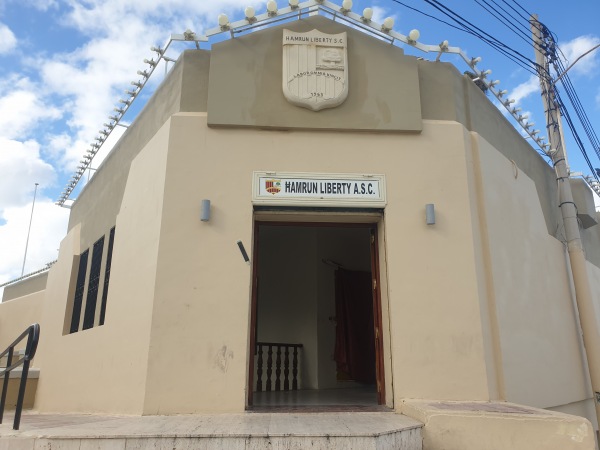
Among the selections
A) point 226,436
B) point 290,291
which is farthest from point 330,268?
point 226,436

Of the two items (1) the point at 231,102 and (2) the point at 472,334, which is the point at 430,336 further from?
(1) the point at 231,102

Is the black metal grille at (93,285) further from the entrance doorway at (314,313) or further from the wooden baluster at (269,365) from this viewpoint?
the wooden baluster at (269,365)

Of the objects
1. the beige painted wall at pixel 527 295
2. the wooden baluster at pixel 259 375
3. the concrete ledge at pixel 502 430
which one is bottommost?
the concrete ledge at pixel 502 430

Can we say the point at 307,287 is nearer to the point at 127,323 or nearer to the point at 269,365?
the point at 269,365

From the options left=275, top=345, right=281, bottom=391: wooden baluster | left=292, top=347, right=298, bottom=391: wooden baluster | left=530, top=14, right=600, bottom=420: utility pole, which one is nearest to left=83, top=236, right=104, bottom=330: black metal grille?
left=275, top=345, right=281, bottom=391: wooden baluster

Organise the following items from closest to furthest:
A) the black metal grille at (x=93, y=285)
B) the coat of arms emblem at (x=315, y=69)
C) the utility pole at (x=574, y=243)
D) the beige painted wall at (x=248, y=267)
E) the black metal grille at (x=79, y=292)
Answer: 1. the beige painted wall at (x=248, y=267)
2. the coat of arms emblem at (x=315, y=69)
3. the utility pole at (x=574, y=243)
4. the black metal grille at (x=93, y=285)
5. the black metal grille at (x=79, y=292)

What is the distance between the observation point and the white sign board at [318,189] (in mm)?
5172

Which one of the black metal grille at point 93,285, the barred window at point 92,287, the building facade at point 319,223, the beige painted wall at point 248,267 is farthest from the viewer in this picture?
the black metal grille at point 93,285

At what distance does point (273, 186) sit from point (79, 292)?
462cm

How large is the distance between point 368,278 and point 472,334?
4117 millimetres

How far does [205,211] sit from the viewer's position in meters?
5.05

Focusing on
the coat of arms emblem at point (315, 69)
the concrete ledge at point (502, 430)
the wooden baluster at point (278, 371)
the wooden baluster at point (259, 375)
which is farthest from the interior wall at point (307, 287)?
the concrete ledge at point (502, 430)

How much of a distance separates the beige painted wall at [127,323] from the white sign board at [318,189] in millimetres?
1128

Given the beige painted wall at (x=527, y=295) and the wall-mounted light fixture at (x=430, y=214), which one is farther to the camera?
the beige painted wall at (x=527, y=295)
